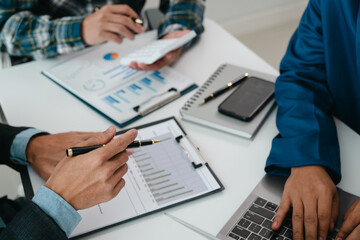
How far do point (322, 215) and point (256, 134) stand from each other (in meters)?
0.28

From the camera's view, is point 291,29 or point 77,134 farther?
point 291,29

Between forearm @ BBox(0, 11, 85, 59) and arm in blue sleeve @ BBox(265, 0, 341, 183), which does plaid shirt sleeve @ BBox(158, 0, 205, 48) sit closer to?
forearm @ BBox(0, 11, 85, 59)

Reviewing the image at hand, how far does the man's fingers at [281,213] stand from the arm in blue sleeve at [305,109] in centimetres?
9

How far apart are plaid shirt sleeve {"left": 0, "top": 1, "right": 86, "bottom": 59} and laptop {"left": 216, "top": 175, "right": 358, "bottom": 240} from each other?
2.55 ft

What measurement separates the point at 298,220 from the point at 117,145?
0.37 metres

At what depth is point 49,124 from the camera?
984 millimetres

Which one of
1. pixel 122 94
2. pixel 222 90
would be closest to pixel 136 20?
pixel 122 94

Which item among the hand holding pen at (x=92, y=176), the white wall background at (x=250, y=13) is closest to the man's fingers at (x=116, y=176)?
the hand holding pen at (x=92, y=176)

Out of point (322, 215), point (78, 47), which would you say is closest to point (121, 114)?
point (78, 47)

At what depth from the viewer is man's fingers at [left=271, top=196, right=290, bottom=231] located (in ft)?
2.28

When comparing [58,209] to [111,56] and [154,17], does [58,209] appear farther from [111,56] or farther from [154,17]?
[154,17]

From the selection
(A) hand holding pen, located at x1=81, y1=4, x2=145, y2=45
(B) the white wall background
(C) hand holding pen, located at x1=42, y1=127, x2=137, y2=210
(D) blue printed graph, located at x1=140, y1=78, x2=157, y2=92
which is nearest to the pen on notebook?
(A) hand holding pen, located at x1=81, y1=4, x2=145, y2=45

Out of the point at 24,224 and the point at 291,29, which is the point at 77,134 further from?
the point at 291,29

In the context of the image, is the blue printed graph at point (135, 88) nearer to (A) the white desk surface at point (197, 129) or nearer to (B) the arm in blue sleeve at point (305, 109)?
(A) the white desk surface at point (197, 129)
